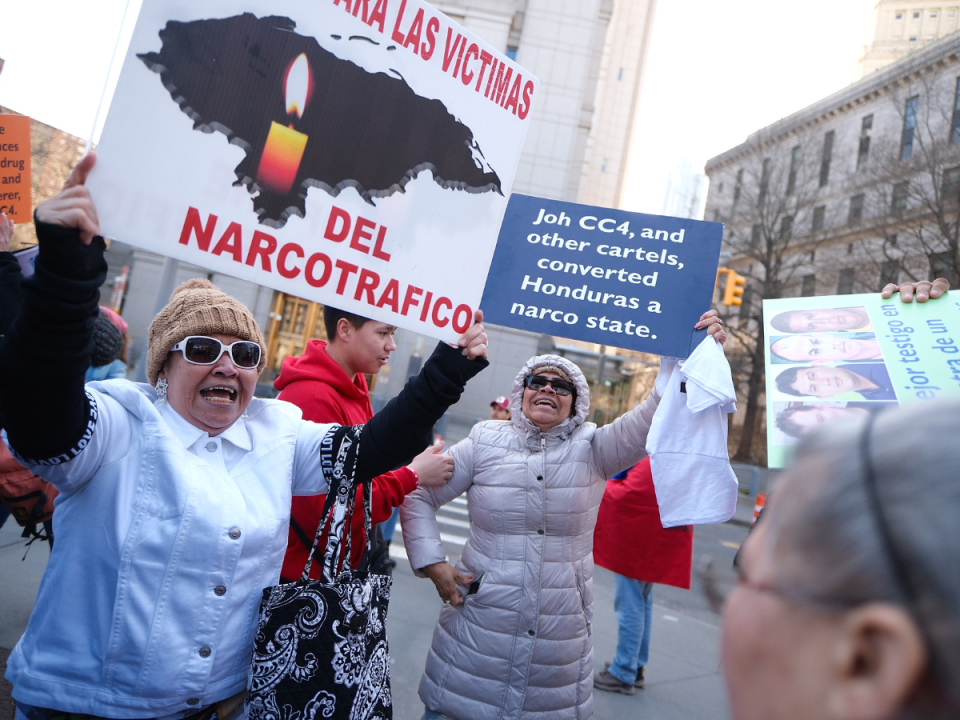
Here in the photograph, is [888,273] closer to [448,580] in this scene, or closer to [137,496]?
[448,580]

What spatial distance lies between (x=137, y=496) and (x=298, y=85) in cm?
123

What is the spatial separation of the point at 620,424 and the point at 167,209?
202cm

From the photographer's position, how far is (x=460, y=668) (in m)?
2.79

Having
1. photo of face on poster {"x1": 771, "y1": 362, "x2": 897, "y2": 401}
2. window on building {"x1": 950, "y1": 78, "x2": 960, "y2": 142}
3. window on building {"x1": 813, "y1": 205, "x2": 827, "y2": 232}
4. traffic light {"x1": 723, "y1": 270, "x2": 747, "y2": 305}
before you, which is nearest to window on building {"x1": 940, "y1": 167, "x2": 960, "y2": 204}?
window on building {"x1": 950, "y1": 78, "x2": 960, "y2": 142}

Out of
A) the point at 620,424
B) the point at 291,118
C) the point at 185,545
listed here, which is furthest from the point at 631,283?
the point at 185,545

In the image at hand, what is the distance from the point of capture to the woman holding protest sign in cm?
150

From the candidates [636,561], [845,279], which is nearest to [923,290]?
[636,561]

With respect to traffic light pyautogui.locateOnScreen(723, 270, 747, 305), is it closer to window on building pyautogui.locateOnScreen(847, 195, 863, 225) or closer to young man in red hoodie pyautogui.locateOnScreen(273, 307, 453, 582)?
young man in red hoodie pyautogui.locateOnScreen(273, 307, 453, 582)

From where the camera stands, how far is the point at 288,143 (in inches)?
75.7

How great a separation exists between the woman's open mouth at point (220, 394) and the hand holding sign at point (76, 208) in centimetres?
58

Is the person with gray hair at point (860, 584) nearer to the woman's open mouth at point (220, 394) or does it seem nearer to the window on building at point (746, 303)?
the woman's open mouth at point (220, 394)

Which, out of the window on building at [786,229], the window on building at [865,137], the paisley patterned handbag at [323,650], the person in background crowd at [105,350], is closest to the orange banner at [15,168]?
the person in background crowd at [105,350]

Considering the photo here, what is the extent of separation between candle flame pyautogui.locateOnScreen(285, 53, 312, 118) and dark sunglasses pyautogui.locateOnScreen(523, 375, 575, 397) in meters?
1.64

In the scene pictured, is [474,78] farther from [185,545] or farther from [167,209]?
[185,545]
